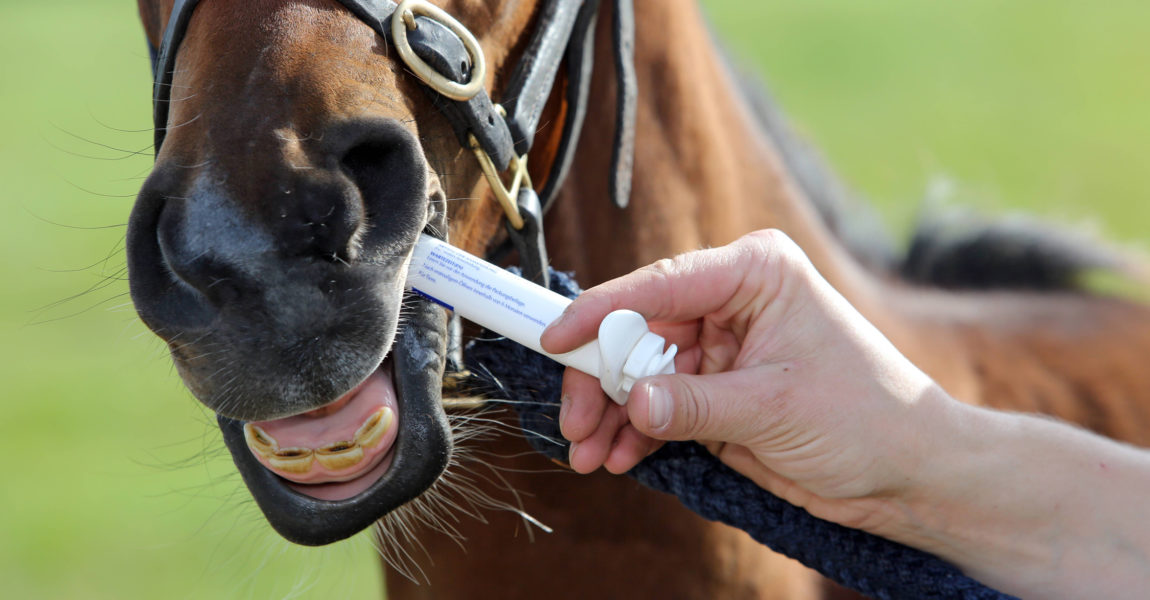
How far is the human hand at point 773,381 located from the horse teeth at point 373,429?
8.0 inches

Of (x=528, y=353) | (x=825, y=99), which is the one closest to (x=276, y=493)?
(x=528, y=353)

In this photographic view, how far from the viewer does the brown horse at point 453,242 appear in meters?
0.93

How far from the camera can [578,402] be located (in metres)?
1.14

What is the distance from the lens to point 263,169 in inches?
36.6

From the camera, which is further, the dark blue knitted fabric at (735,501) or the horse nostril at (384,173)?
the dark blue knitted fabric at (735,501)

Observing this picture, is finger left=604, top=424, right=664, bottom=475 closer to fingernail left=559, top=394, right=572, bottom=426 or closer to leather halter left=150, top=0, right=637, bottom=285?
fingernail left=559, top=394, right=572, bottom=426

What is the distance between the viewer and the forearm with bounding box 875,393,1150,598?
1.19 metres

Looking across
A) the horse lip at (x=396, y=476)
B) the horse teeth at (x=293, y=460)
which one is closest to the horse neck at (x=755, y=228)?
the horse lip at (x=396, y=476)

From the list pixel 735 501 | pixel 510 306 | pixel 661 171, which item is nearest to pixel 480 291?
pixel 510 306

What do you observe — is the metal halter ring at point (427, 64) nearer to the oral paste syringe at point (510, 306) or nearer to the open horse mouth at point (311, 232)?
the open horse mouth at point (311, 232)

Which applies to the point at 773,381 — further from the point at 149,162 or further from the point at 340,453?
the point at 149,162

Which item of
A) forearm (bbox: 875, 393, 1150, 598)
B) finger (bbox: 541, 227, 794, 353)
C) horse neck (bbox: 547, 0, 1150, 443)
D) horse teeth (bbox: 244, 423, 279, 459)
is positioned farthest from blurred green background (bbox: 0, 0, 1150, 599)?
forearm (bbox: 875, 393, 1150, 598)

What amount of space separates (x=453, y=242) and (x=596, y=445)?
329mm

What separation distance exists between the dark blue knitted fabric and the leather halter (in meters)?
0.15
